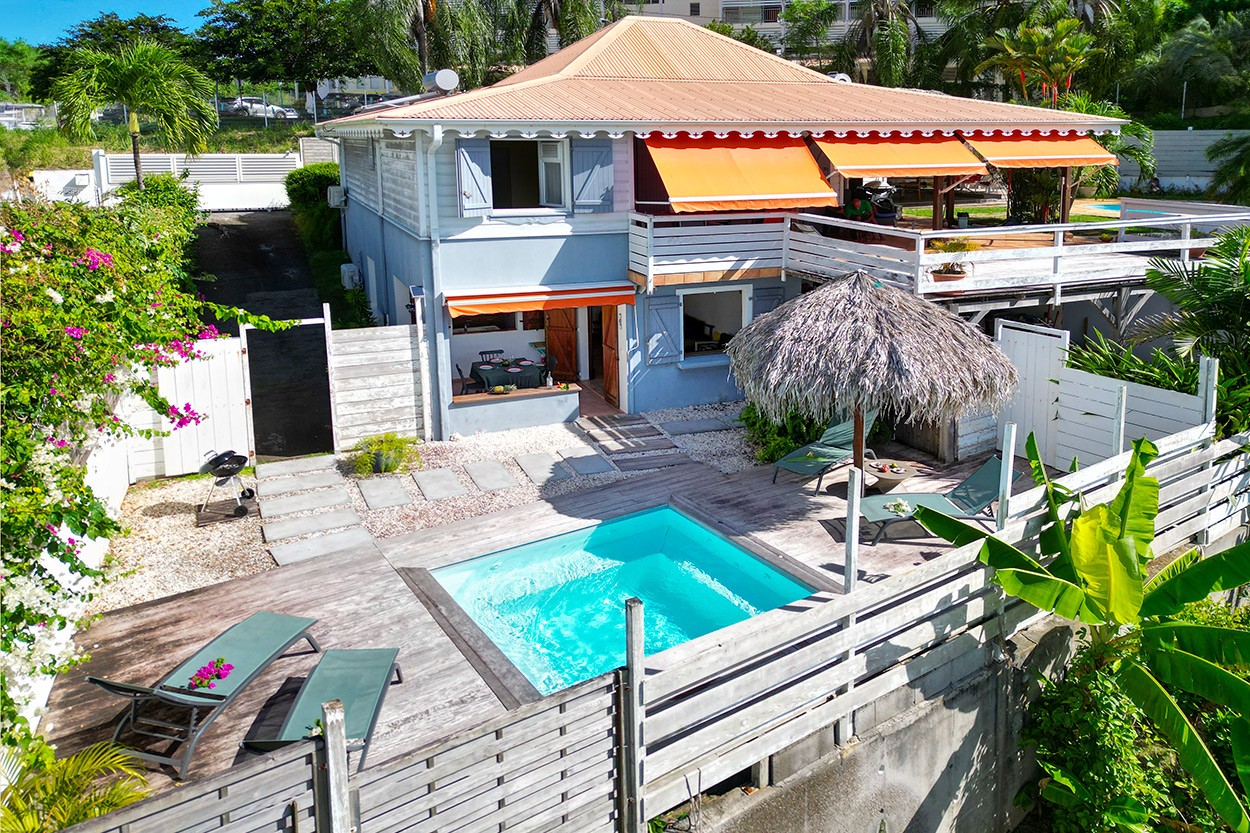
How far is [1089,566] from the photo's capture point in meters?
10.0

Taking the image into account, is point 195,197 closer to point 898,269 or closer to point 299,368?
point 299,368

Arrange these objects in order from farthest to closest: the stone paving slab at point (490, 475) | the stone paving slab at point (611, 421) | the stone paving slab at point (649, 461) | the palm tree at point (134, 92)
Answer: the palm tree at point (134, 92) → the stone paving slab at point (611, 421) → the stone paving slab at point (649, 461) → the stone paving slab at point (490, 475)

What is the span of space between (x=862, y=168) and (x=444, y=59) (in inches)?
1101

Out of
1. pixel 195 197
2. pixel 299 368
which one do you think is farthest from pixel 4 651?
pixel 195 197

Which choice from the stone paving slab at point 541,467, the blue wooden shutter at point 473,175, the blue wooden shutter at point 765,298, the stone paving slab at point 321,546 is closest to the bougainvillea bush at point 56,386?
the stone paving slab at point 321,546

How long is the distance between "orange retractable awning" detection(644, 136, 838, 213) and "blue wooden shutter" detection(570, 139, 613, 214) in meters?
0.94

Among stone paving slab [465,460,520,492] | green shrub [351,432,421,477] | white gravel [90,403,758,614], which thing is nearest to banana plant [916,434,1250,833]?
white gravel [90,403,758,614]

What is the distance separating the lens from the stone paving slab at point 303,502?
50.8 ft

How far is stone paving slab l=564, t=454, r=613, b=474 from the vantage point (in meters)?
17.4

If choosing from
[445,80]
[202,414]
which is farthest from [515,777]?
[445,80]

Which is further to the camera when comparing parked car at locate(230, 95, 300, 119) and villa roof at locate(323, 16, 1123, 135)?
parked car at locate(230, 95, 300, 119)

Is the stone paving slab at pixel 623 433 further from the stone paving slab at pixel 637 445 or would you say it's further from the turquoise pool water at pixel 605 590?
the turquoise pool water at pixel 605 590

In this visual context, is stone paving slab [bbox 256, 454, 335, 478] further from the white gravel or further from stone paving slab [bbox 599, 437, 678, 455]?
stone paving slab [bbox 599, 437, 678, 455]

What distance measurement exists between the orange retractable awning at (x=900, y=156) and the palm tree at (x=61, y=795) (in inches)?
649
